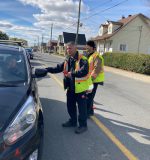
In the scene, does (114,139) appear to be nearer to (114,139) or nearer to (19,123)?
(114,139)

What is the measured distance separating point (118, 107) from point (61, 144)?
416 cm

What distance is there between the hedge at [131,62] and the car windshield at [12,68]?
65.3ft

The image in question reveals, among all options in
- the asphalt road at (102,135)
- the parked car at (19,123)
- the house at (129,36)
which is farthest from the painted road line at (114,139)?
the house at (129,36)

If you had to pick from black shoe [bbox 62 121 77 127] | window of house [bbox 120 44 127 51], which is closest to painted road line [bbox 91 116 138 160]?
black shoe [bbox 62 121 77 127]

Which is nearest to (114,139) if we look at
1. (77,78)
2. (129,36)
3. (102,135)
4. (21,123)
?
(102,135)

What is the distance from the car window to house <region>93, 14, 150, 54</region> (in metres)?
45.1

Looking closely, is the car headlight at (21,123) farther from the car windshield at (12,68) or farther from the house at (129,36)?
the house at (129,36)

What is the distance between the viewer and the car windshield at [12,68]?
15.5 feet

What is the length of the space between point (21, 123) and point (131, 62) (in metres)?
24.5

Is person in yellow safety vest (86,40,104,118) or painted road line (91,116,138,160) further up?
person in yellow safety vest (86,40,104,118)

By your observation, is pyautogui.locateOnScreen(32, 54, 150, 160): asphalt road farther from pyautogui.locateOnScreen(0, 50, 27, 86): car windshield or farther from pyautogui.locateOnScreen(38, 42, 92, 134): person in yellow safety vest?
pyautogui.locateOnScreen(0, 50, 27, 86): car windshield

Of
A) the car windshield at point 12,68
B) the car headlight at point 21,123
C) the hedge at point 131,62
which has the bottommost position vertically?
the hedge at point 131,62

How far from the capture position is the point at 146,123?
24.6 ft

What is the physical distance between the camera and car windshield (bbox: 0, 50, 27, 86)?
4.73 m
